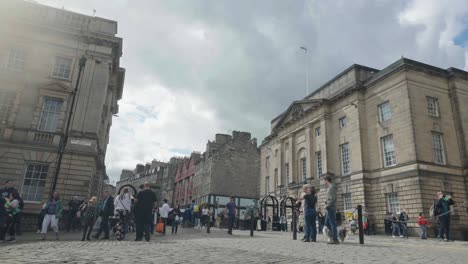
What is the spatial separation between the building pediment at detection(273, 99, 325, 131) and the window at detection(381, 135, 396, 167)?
8247mm

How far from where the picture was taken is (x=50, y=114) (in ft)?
69.4

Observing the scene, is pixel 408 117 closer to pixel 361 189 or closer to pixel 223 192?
pixel 361 189

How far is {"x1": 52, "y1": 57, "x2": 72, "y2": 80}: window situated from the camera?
22172 mm

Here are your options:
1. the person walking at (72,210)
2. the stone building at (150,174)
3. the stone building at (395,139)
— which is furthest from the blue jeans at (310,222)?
the stone building at (150,174)

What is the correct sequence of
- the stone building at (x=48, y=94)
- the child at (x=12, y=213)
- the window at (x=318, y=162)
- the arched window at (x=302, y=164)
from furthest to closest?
1. the arched window at (x=302, y=164)
2. the window at (x=318, y=162)
3. the stone building at (x=48, y=94)
4. the child at (x=12, y=213)

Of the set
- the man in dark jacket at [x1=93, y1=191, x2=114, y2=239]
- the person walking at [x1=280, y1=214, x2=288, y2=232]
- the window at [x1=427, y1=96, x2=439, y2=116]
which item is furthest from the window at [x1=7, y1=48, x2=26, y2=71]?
the window at [x1=427, y1=96, x2=439, y2=116]

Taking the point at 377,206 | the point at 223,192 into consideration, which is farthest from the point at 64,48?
the point at 223,192

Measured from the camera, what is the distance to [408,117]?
24.1 meters

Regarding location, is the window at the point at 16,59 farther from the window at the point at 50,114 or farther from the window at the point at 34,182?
the window at the point at 34,182

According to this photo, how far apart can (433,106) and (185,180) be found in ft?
176

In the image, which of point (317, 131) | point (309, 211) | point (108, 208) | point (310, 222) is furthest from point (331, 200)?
point (317, 131)

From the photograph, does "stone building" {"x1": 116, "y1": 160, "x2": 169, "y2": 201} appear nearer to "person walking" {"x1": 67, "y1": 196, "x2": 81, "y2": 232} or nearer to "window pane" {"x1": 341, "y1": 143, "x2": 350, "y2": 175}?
"window pane" {"x1": 341, "y1": 143, "x2": 350, "y2": 175}

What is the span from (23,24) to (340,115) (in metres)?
27.7

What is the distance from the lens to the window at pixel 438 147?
24281mm
